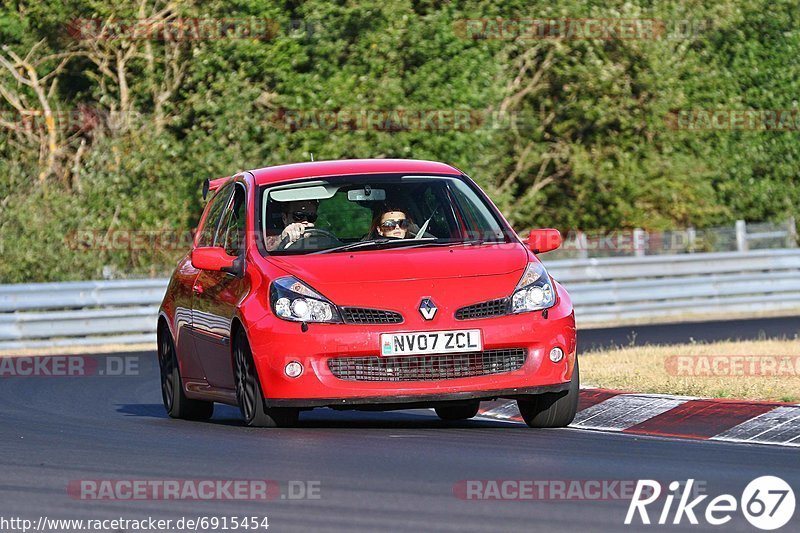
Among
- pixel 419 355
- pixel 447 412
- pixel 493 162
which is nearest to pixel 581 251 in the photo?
pixel 493 162

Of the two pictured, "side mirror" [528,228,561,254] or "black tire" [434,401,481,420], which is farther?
"black tire" [434,401,481,420]

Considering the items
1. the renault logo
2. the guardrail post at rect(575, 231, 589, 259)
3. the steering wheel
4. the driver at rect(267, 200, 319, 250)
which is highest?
the driver at rect(267, 200, 319, 250)

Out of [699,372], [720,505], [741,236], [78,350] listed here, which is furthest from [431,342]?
[741,236]

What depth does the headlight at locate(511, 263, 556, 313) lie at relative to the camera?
9.58 m

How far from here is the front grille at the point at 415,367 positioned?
9352mm

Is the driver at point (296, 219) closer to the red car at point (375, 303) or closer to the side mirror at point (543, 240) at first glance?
the red car at point (375, 303)

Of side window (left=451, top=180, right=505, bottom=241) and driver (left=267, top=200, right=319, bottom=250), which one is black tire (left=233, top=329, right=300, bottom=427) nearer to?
driver (left=267, top=200, right=319, bottom=250)

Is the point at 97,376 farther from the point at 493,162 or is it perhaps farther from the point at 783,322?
the point at 493,162

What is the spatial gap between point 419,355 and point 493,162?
2185 centimetres

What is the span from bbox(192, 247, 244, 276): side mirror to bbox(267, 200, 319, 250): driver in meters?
0.23

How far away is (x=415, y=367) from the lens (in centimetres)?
937

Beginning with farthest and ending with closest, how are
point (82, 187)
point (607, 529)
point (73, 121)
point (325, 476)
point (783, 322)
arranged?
point (73, 121), point (82, 187), point (783, 322), point (325, 476), point (607, 529)

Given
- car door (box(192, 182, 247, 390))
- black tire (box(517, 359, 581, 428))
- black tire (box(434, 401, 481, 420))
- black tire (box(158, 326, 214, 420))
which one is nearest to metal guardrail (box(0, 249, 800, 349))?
black tire (box(158, 326, 214, 420))

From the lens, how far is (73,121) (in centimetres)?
3059
